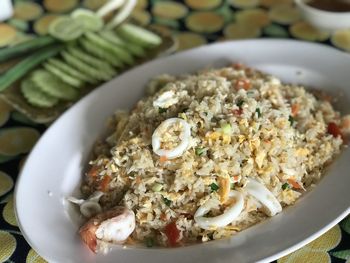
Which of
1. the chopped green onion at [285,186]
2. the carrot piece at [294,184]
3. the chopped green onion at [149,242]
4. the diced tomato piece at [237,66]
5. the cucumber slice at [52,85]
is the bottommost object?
the cucumber slice at [52,85]

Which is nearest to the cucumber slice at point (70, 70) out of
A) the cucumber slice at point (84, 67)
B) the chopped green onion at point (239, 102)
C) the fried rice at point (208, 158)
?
the cucumber slice at point (84, 67)

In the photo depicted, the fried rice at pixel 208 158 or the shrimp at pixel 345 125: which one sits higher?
the fried rice at pixel 208 158

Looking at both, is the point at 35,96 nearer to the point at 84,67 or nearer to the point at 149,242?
→ the point at 84,67

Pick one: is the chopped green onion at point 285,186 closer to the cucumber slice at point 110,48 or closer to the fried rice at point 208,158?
the fried rice at point 208,158

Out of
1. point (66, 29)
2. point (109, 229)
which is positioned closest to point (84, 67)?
point (66, 29)

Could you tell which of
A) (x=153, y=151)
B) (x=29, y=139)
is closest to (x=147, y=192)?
(x=153, y=151)

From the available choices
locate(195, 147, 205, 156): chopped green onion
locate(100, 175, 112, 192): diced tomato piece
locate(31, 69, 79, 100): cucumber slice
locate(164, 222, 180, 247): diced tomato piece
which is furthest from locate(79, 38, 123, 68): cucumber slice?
locate(164, 222, 180, 247): diced tomato piece
